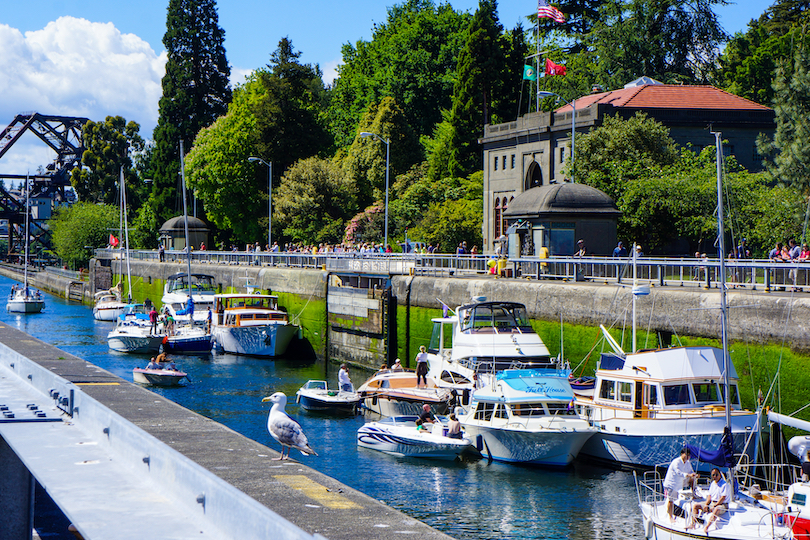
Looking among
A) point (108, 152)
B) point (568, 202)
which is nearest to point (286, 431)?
point (568, 202)

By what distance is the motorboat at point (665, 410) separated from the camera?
22.7 metres

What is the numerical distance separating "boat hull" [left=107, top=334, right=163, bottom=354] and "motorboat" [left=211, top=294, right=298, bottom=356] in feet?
10.6

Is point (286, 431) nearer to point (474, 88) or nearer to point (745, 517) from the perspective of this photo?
point (745, 517)

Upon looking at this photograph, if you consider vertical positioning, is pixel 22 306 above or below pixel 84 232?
below

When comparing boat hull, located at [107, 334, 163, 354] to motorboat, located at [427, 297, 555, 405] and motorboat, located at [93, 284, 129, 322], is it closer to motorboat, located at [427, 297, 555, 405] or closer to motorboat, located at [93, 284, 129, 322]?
motorboat, located at [93, 284, 129, 322]

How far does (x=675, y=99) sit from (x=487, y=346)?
119 ft

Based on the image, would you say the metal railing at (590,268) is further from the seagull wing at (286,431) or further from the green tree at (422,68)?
the green tree at (422,68)

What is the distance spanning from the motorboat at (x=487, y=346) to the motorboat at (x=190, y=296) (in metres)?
25.2

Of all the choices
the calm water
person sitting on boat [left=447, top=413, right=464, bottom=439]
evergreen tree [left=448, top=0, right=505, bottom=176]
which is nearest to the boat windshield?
the calm water

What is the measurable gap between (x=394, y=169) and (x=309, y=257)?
92.8ft

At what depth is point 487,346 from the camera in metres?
30.0

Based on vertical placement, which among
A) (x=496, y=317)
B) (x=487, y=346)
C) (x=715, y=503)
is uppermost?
(x=496, y=317)

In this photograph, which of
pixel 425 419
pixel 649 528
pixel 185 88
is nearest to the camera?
pixel 649 528

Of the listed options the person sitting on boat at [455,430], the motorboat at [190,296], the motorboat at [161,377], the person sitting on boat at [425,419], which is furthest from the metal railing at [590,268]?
the motorboat at [161,377]
